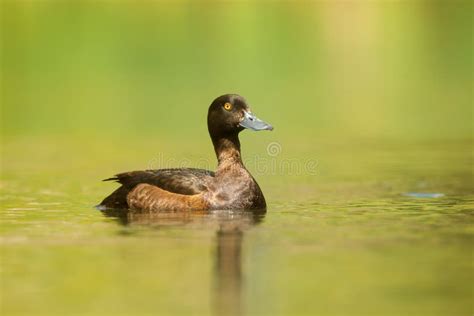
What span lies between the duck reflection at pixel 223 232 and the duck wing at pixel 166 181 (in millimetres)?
281

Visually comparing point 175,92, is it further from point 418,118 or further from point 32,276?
point 32,276

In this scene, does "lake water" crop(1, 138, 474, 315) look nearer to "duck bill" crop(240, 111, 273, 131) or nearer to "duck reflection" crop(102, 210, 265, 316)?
"duck reflection" crop(102, 210, 265, 316)

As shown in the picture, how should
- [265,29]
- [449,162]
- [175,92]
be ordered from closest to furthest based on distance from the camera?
[449,162] < [175,92] < [265,29]

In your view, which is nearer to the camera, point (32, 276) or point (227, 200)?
point (32, 276)

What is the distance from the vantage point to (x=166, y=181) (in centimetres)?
1414

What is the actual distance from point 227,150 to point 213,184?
0.77 m

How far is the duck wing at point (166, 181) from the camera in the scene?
1398 cm

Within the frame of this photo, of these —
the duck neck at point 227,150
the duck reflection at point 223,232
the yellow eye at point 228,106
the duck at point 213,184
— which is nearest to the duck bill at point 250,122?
the duck at point 213,184

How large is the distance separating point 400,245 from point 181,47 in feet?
103

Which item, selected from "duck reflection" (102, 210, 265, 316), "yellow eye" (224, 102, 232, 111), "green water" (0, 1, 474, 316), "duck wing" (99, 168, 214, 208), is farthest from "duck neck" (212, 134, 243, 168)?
"duck reflection" (102, 210, 265, 316)

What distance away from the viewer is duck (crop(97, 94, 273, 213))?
13.9m

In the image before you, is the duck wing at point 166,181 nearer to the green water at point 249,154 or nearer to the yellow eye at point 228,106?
the green water at point 249,154

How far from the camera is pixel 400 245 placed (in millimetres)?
11031

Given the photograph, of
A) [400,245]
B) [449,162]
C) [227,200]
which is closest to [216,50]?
[449,162]
